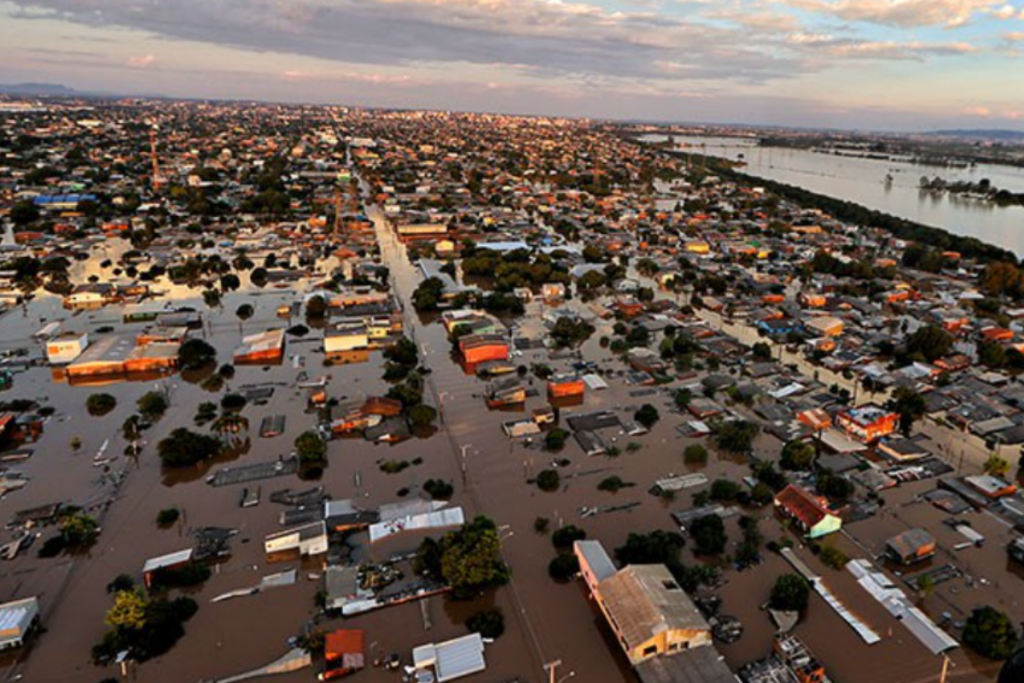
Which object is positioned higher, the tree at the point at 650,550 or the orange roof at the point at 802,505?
the orange roof at the point at 802,505

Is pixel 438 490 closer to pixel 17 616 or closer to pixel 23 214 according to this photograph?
pixel 17 616

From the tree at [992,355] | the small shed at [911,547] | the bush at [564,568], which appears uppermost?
the tree at [992,355]

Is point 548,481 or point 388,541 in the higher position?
point 548,481

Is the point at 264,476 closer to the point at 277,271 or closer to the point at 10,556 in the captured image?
the point at 10,556

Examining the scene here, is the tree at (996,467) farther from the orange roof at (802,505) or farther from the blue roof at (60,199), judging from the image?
the blue roof at (60,199)

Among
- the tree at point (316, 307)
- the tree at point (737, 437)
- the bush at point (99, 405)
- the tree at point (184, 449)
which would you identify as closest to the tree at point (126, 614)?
the tree at point (184, 449)

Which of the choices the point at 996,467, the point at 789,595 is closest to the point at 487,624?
the point at 789,595
